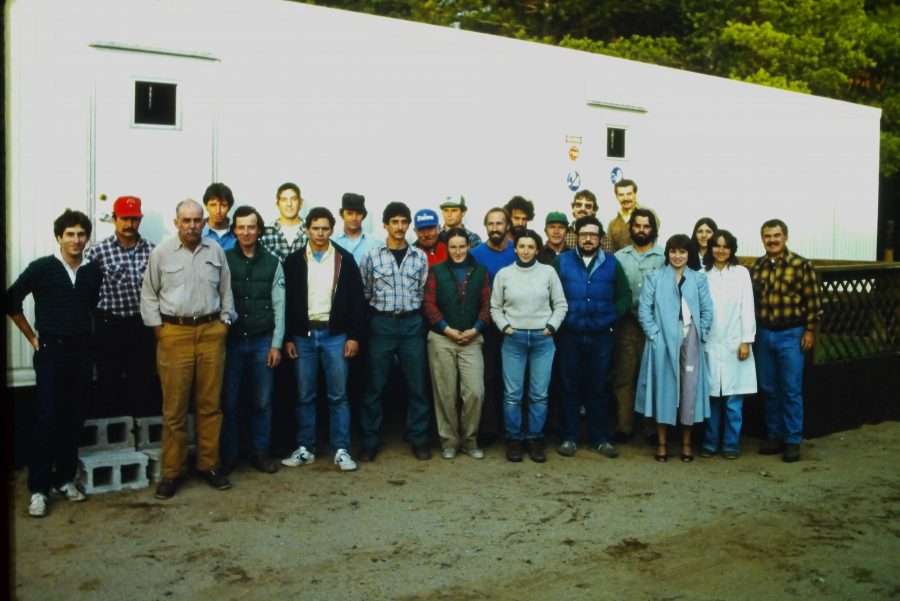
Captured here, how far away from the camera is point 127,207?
636cm

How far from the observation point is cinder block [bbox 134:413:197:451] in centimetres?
656

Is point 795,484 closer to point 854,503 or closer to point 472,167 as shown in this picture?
point 854,503

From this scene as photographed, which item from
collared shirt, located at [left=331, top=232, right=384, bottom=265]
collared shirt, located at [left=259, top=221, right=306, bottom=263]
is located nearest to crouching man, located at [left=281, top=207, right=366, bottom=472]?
collared shirt, located at [left=259, top=221, right=306, bottom=263]

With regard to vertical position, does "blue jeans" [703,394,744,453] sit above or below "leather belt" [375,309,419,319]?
below

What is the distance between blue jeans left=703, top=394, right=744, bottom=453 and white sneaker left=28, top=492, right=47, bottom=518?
4734mm

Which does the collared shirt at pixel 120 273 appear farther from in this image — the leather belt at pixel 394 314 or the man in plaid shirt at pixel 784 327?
the man in plaid shirt at pixel 784 327

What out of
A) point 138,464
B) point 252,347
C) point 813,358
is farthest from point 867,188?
point 138,464

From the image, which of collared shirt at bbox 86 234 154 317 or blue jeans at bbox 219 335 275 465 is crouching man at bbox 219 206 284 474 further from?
collared shirt at bbox 86 234 154 317

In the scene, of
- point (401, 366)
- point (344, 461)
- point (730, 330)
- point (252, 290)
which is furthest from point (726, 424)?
point (252, 290)

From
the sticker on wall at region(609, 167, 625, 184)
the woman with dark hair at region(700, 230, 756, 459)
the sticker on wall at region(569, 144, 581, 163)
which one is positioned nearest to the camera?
the woman with dark hair at region(700, 230, 756, 459)

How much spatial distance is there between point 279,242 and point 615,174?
13.3 feet

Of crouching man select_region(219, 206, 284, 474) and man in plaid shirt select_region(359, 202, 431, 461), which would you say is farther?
man in plaid shirt select_region(359, 202, 431, 461)

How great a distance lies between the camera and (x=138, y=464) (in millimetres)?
6277

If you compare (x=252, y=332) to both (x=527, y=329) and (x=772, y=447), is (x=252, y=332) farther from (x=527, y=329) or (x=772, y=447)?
(x=772, y=447)
